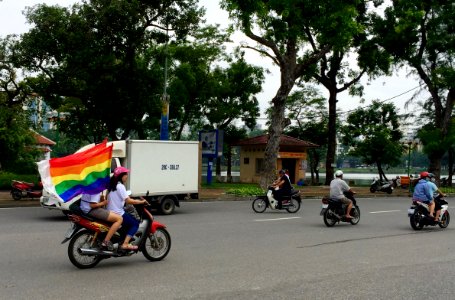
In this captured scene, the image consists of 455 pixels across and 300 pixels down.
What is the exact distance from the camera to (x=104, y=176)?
8523 mm

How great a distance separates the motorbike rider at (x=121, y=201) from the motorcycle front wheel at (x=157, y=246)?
0.49m

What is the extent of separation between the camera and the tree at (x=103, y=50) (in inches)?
947

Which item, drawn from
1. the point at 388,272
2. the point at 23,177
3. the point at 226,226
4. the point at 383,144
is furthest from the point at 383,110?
the point at 388,272

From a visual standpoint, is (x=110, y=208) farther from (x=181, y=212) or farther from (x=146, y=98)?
(x=146, y=98)

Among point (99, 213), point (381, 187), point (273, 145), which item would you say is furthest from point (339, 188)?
point (381, 187)

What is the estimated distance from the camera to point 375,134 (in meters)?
49.1

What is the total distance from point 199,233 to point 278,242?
2157 millimetres

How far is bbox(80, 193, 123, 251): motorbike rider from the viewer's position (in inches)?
322

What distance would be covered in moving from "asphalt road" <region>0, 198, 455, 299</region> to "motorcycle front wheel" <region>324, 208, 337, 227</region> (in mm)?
426

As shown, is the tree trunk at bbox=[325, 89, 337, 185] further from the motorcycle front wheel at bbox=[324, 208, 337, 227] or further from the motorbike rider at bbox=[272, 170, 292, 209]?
the motorcycle front wheel at bbox=[324, 208, 337, 227]

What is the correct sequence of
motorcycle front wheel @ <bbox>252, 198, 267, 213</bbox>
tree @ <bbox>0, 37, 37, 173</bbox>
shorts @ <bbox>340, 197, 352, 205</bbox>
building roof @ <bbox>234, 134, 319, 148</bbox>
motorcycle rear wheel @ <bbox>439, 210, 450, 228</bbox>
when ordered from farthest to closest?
building roof @ <bbox>234, 134, 319, 148</bbox>
tree @ <bbox>0, 37, 37, 173</bbox>
motorcycle front wheel @ <bbox>252, 198, 267, 213</bbox>
motorcycle rear wheel @ <bbox>439, 210, 450, 228</bbox>
shorts @ <bbox>340, 197, 352, 205</bbox>

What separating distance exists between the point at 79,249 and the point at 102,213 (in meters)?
0.64

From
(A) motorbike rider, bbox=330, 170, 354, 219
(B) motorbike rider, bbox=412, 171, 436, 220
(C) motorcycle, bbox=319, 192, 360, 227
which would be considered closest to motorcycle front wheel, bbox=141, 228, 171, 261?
(C) motorcycle, bbox=319, 192, 360, 227

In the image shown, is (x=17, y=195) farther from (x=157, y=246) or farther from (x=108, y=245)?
(x=108, y=245)
